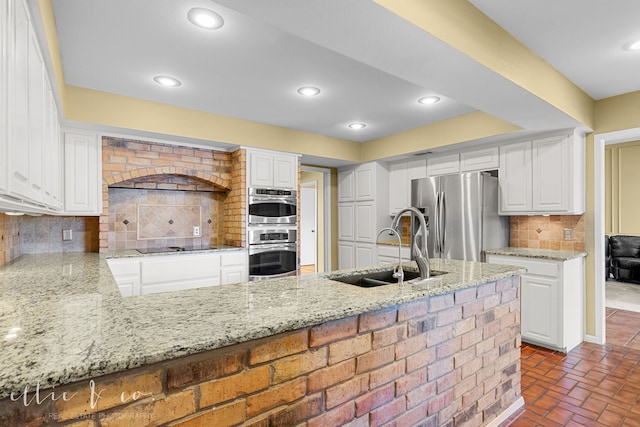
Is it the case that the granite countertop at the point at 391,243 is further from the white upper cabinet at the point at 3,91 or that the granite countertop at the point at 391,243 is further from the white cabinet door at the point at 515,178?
the white upper cabinet at the point at 3,91

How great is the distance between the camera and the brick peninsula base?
2.50 ft

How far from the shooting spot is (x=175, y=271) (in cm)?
337

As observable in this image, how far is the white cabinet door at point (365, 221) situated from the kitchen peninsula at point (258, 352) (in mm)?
2983

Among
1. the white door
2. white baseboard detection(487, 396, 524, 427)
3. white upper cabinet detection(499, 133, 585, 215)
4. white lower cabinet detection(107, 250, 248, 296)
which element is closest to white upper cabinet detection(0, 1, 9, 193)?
white lower cabinet detection(107, 250, 248, 296)

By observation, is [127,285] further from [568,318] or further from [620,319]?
[620,319]

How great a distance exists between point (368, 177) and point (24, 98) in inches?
162

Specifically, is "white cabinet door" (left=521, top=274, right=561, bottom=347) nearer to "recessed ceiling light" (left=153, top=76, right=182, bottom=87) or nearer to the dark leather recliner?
"recessed ceiling light" (left=153, top=76, right=182, bottom=87)

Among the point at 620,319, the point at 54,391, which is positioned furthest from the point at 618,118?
the point at 54,391

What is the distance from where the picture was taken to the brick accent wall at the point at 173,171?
3.36 m

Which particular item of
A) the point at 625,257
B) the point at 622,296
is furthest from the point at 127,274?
the point at 625,257

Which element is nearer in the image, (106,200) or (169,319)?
(169,319)

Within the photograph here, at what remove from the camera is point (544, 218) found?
3.60 meters

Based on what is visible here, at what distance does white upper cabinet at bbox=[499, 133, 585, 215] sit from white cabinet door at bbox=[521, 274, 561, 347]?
72cm

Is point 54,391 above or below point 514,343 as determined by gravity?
above
